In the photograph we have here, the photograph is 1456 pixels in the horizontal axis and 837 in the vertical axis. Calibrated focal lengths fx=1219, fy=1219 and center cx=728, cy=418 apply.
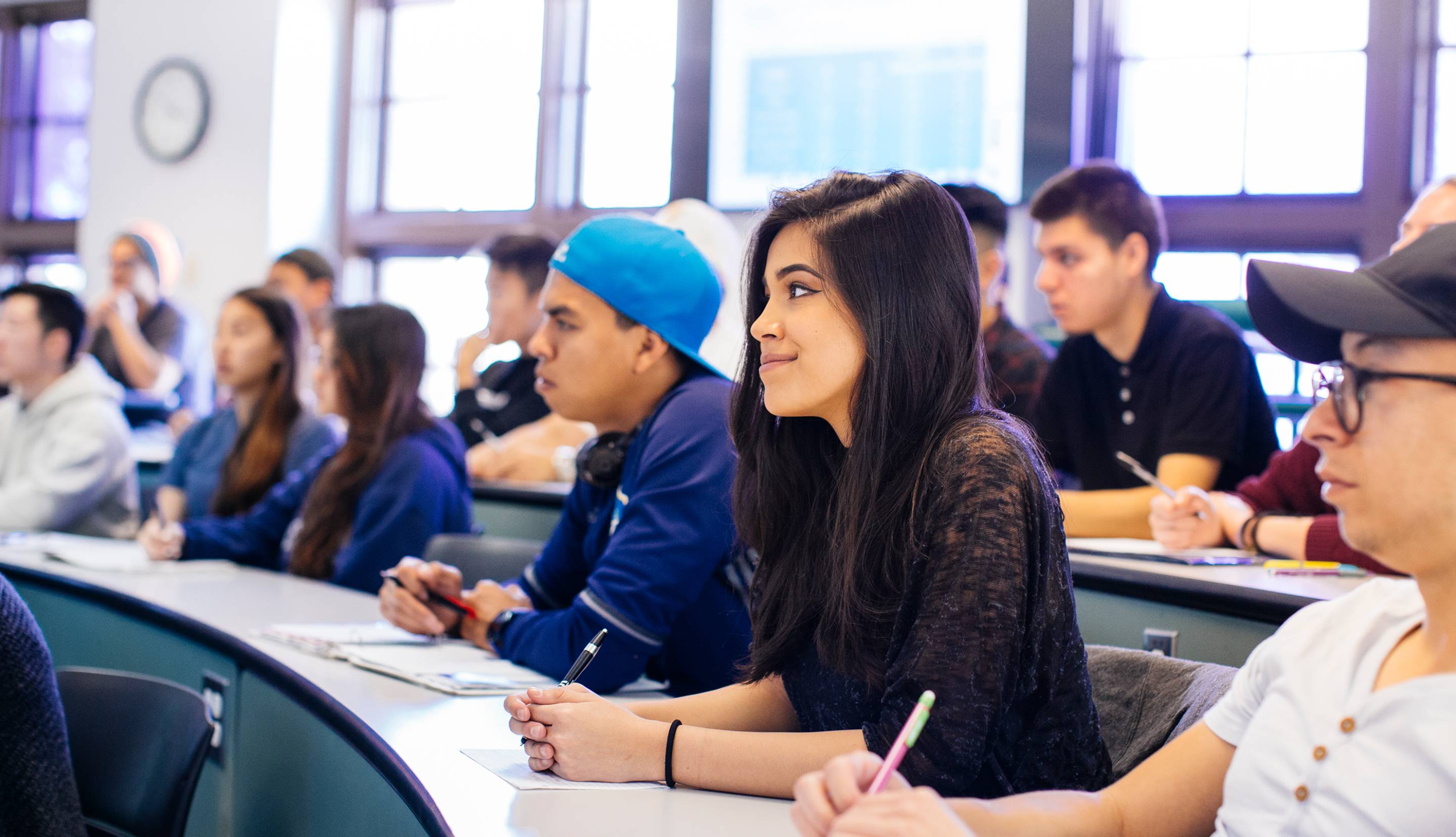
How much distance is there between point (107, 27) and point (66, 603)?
5.55 metres

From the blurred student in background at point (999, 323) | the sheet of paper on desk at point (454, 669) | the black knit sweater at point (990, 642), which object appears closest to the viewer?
the black knit sweater at point (990, 642)

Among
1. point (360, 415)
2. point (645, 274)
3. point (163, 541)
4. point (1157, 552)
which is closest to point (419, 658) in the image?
point (645, 274)

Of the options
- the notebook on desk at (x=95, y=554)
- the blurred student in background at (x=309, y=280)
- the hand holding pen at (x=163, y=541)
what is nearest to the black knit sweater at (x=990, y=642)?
the notebook on desk at (x=95, y=554)

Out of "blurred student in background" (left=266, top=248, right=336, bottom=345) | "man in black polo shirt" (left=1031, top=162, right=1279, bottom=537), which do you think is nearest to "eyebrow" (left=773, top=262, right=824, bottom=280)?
"man in black polo shirt" (left=1031, top=162, right=1279, bottom=537)

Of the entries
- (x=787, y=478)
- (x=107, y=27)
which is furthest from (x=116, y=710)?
(x=107, y=27)

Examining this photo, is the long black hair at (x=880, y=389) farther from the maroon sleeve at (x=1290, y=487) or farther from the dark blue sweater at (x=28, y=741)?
the maroon sleeve at (x=1290, y=487)

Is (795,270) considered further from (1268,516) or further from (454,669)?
(1268,516)

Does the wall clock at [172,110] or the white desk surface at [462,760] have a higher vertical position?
the wall clock at [172,110]

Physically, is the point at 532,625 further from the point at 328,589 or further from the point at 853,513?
the point at 328,589

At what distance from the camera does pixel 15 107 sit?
7637 millimetres

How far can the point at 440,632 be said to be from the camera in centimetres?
185

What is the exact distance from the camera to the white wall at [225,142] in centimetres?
639

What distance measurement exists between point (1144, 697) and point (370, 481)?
1.84 m

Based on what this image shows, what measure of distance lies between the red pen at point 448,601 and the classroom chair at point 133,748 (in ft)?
1.18
